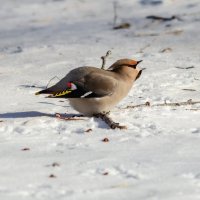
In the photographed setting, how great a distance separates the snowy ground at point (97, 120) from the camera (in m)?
3.26

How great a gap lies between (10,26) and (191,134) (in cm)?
486

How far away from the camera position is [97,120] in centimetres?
444

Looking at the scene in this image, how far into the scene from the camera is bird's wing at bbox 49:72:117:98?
440 centimetres

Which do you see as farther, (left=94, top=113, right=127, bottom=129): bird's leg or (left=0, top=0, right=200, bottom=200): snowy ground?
(left=94, top=113, right=127, bottom=129): bird's leg

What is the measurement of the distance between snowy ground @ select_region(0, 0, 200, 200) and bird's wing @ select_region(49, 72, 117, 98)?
0.17m

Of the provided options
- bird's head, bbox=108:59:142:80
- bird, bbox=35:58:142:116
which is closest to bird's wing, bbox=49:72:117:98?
bird, bbox=35:58:142:116

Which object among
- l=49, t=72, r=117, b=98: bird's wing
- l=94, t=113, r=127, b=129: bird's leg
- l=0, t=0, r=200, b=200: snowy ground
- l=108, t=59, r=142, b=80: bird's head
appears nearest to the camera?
l=0, t=0, r=200, b=200: snowy ground

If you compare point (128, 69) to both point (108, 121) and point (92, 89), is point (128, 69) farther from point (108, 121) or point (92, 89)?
point (108, 121)

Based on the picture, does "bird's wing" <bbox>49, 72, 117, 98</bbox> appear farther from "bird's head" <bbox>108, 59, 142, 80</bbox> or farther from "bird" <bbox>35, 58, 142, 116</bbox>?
"bird's head" <bbox>108, 59, 142, 80</bbox>

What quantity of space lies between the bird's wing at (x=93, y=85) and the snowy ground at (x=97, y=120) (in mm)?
174

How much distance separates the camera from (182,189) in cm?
313

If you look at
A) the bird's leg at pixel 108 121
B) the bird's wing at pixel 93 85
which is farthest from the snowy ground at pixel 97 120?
the bird's wing at pixel 93 85

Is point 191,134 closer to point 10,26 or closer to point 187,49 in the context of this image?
point 187,49

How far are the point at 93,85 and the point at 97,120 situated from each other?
23cm
